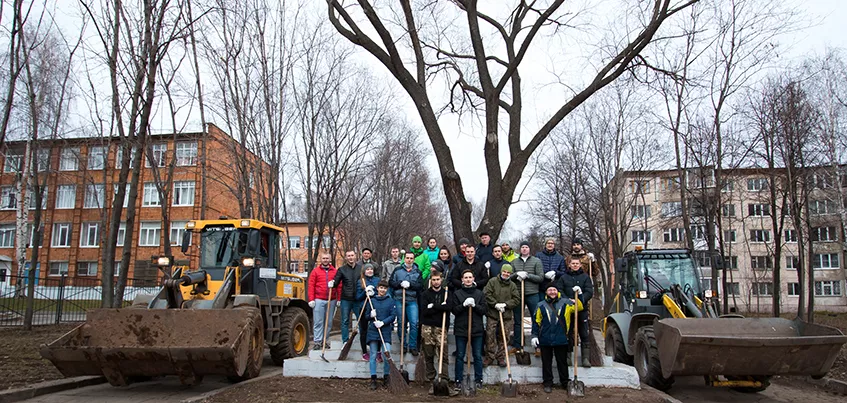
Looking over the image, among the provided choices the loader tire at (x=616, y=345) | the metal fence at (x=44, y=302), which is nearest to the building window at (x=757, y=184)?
the loader tire at (x=616, y=345)

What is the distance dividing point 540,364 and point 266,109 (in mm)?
13826

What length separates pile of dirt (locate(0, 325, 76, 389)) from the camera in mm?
9831

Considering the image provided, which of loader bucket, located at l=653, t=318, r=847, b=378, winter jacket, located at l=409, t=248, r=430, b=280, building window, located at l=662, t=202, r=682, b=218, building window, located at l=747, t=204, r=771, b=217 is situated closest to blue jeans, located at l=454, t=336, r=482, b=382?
winter jacket, located at l=409, t=248, r=430, b=280

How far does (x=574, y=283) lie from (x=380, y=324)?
3.27 meters

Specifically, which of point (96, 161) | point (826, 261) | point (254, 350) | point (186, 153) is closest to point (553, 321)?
point (254, 350)

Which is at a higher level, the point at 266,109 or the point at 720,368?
the point at 266,109

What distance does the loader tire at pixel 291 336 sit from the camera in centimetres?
1184

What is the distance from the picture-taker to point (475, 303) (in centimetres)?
888

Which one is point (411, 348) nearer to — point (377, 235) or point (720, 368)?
point (720, 368)

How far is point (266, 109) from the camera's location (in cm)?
1975

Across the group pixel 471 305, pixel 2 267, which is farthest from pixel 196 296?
pixel 2 267

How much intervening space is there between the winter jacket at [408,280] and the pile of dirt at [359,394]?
1.52 m

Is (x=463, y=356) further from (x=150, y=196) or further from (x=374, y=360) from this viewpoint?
(x=150, y=196)

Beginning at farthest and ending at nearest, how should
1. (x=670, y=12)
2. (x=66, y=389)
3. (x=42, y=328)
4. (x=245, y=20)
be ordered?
(x=245, y=20), (x=42, y=328), (x=670, y=12), (x=66, y=389)
